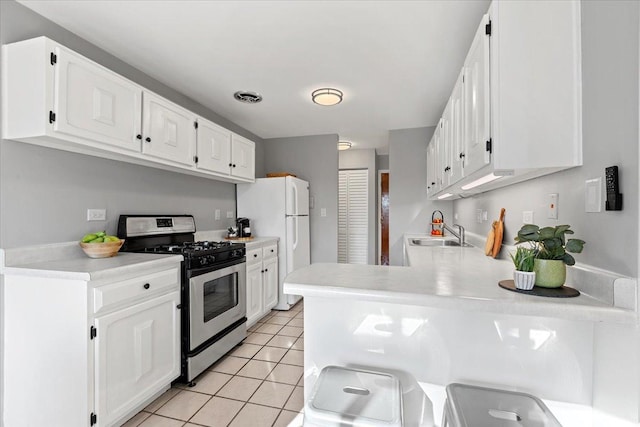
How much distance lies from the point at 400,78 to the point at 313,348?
236 cm

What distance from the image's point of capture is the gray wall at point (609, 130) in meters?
0.86

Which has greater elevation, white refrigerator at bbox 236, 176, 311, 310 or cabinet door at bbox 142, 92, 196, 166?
cabinet door at bbox 142, 92, 196, 166

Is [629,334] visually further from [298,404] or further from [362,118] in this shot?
[362,118]

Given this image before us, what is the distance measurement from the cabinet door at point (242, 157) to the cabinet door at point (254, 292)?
1079 mm

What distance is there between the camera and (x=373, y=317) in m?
1.24

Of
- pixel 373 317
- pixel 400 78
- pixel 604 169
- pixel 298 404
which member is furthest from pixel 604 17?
pixel 298 404

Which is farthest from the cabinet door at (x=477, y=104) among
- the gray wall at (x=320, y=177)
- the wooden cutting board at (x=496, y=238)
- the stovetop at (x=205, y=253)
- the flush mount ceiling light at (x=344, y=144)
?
the flush mount ceiling light at (x=344, y=144)

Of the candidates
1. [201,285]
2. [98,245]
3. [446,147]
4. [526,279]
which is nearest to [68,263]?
[98,245]

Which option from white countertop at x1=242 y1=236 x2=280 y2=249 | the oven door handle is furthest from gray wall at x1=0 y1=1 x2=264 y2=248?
white countertop at x1=242 y1=236 x2=280 y2=249

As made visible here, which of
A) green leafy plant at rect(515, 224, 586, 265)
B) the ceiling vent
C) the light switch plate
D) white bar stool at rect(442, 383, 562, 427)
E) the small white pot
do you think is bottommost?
white bar stool at rect(442, 383, 562, 427)

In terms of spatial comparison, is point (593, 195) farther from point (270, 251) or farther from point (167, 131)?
point (270, 251)

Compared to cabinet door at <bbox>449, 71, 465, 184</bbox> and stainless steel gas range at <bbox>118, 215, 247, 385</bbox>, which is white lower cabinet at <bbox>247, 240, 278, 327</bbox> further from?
cabinet door at <bbox>449, 71, 465, 184</bbox>

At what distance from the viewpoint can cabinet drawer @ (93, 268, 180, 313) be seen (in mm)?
1568

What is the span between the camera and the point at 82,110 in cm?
176
